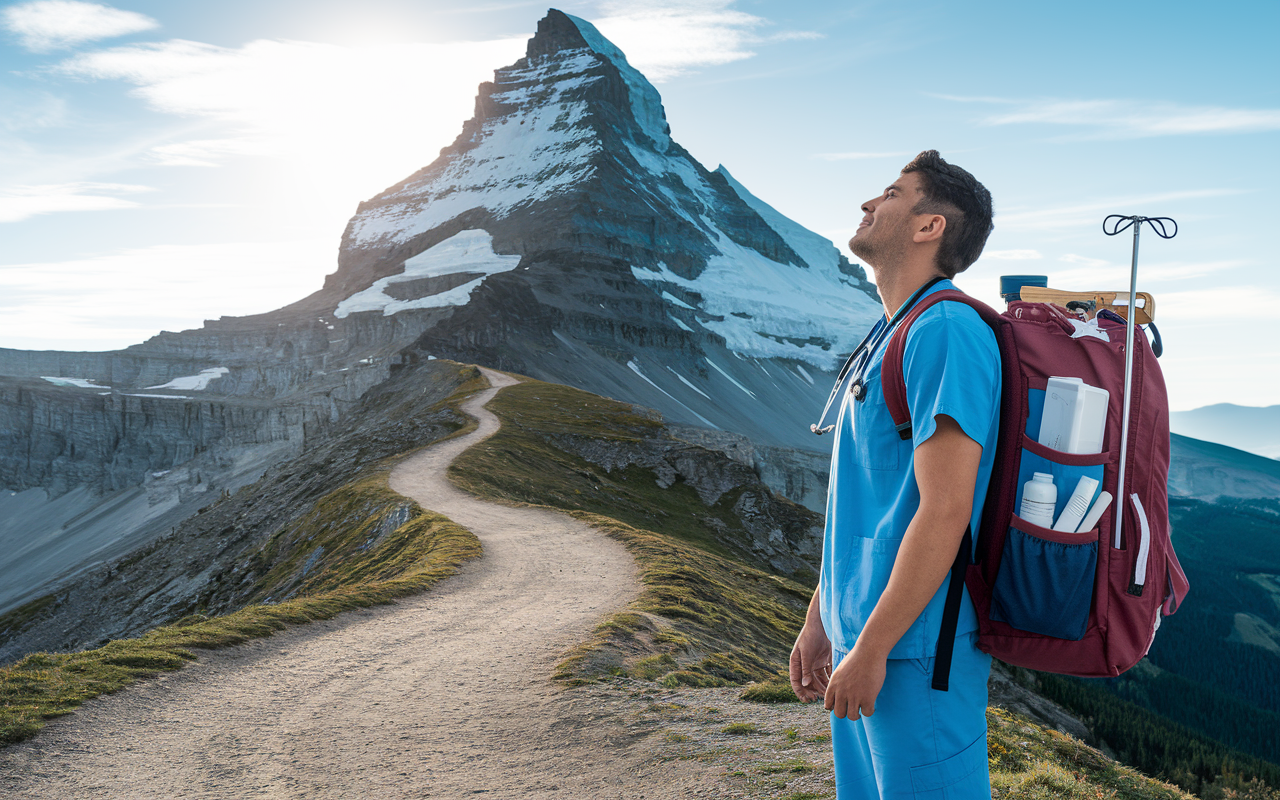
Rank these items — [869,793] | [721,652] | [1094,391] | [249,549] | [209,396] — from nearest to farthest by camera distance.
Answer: [1094,391] → [869,793] → [721,652] → [249,549] → [209,396]

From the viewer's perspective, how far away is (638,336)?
527ft

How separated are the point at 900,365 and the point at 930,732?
158 cm

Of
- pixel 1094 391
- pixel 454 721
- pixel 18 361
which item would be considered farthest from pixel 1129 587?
pixel 18 361

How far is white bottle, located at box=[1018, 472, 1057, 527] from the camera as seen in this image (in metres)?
3.04

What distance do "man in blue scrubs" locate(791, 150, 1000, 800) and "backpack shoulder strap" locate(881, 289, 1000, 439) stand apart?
0.19 feet

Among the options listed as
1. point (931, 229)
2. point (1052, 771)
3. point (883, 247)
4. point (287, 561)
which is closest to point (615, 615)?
point (1052, 771)

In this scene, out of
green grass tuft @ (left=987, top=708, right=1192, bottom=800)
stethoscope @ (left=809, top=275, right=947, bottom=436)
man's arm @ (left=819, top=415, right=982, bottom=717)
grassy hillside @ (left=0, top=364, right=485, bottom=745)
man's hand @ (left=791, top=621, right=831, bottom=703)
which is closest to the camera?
man's arm @ (left=819, top=415, right=982, bottom=717)

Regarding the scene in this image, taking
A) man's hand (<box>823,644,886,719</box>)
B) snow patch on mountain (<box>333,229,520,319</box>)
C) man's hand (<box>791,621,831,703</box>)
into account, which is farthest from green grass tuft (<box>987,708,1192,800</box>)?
snow patch on mountain (<box>333,229,520,319</box>)

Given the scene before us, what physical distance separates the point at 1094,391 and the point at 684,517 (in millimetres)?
41805

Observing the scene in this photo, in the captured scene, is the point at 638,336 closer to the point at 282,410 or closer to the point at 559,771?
the point at 282,410

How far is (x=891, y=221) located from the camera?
3709 millimetres

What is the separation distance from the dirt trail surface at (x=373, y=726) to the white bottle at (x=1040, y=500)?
6027 millimetres

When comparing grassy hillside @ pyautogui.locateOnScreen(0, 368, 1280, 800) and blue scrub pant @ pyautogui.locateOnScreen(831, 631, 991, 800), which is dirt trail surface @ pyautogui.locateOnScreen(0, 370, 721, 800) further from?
blue scrub pant @ pyautogui.locateOnScreen(831, 631, 991, 800)

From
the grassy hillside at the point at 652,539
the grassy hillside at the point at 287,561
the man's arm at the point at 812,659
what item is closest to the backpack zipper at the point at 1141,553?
the man's arm at the point at 812,659
